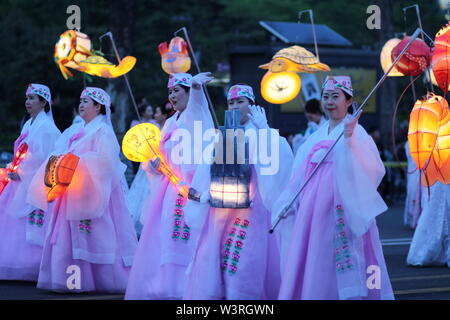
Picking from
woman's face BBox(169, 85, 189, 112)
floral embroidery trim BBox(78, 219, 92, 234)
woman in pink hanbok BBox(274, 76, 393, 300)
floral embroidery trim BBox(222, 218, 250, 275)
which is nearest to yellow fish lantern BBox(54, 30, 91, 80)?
floral embroidery trim BBox(78, 219, 92, 234)

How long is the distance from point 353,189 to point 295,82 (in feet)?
14.4

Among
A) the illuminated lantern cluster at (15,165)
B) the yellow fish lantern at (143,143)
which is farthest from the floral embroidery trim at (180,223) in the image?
the illuminated lantern cluster at (15,165)

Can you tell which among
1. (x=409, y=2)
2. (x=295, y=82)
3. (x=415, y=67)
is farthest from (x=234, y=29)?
(x=415, y=67)

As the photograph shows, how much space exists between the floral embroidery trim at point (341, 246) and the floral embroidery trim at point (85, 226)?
2.81 m

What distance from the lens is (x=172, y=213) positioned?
7.48 metres

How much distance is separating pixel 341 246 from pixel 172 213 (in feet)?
5.79

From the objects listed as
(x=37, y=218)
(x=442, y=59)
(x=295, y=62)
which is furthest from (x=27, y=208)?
(x=442, y=59)

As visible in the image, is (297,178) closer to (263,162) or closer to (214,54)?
(263,162)

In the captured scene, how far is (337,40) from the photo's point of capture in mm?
22812

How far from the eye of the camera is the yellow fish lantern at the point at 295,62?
418 inches

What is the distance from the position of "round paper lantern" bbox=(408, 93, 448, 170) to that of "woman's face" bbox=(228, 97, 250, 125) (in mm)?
1617

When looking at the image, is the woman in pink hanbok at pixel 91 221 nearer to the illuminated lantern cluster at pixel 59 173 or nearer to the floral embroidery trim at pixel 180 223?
the illuminated lantern cluster at pixel 59 173
